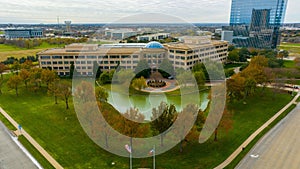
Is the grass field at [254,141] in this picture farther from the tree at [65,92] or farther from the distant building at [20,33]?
the distant building at [20,33]

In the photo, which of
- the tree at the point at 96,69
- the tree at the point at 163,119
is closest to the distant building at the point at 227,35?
the tree at the point at 96,69

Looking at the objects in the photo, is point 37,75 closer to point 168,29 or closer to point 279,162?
point 279,162

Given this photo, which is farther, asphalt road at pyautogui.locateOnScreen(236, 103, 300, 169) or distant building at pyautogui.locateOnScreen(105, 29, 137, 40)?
distant building at pyautogui.locateOnScreen(105, 29, 137, 40)

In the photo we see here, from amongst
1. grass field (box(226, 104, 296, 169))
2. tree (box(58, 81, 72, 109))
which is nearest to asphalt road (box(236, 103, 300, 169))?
grass field (box(226, 104, 296, 169))

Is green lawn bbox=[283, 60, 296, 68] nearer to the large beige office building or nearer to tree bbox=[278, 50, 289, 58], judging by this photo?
tree bbox=[278, 50, 289, 58]

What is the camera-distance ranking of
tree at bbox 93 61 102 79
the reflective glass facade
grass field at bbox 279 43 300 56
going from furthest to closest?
grass field at bbox 279 43 300 56 → the reflective glass facade → tree at bbox 93 61 102 79

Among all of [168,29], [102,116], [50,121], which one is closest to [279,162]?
[102,116]
